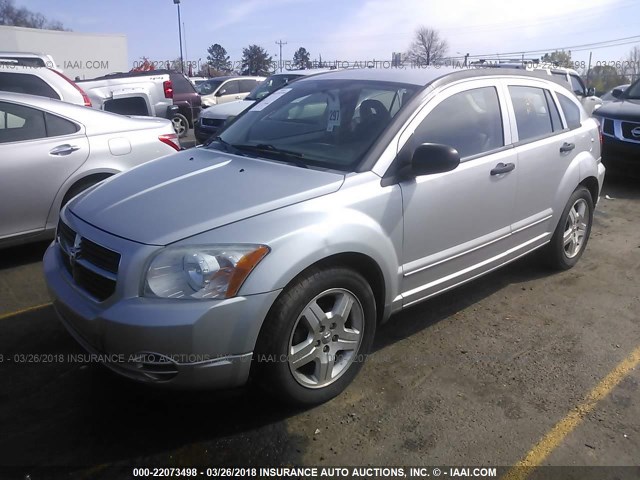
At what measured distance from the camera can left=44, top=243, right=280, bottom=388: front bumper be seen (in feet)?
8.05

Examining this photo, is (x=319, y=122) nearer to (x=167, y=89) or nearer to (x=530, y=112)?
(x=530, y=112)

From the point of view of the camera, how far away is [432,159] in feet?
10.3

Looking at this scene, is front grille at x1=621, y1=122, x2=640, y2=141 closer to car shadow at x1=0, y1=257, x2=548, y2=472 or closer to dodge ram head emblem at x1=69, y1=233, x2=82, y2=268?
car shadow at x1=0, y1=257, x2=548, y2=472

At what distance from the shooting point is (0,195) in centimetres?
461

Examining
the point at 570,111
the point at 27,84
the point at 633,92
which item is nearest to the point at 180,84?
the point at 27,84

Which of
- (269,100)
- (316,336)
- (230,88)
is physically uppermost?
(230,88)

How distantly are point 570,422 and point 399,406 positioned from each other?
883mm

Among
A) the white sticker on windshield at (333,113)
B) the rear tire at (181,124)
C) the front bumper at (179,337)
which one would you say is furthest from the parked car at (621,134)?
the rear tire at (181,124)

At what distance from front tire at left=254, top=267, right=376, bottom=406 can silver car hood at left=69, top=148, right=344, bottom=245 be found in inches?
18.2

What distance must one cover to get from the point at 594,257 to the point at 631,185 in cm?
433

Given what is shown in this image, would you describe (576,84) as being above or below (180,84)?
below

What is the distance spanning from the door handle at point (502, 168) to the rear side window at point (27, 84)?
5710mm

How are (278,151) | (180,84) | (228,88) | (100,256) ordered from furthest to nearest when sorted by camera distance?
(228,88)
(180,84)
(278,151)
(100,256)

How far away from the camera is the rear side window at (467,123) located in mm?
3506
